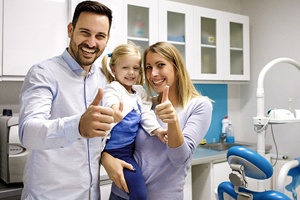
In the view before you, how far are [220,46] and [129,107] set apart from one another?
1.92m

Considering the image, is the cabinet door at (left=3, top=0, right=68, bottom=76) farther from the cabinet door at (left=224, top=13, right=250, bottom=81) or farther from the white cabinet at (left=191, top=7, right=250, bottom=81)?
the cabinet door at (left=224, top=13, right=250, bottom=81)

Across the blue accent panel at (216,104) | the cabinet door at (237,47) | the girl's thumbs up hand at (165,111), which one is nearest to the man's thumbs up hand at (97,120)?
the girl's thumbs up hand at (165,111)

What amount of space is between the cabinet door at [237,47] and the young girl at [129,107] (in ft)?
5.86

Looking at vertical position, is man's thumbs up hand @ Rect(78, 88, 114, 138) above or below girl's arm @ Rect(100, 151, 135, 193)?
above

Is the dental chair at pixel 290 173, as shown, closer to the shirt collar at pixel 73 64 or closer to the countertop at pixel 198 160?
the countertop at pixel 198 160

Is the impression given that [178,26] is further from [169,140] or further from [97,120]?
[97,120]

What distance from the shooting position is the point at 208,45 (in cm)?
315

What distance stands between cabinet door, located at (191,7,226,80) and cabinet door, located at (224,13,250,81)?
0.30ft

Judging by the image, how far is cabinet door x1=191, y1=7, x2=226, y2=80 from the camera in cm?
302

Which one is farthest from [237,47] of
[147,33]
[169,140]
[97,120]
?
[97,120]

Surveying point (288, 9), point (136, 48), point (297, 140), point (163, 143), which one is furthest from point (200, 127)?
point (288, 9)

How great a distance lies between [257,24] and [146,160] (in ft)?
8.94

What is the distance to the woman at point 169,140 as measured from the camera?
144 cm

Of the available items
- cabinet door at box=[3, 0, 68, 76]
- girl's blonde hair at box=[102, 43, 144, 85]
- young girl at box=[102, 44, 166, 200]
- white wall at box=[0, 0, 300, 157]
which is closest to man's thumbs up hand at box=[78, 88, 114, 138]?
young girl at box=[102, 44, 166, 200]
